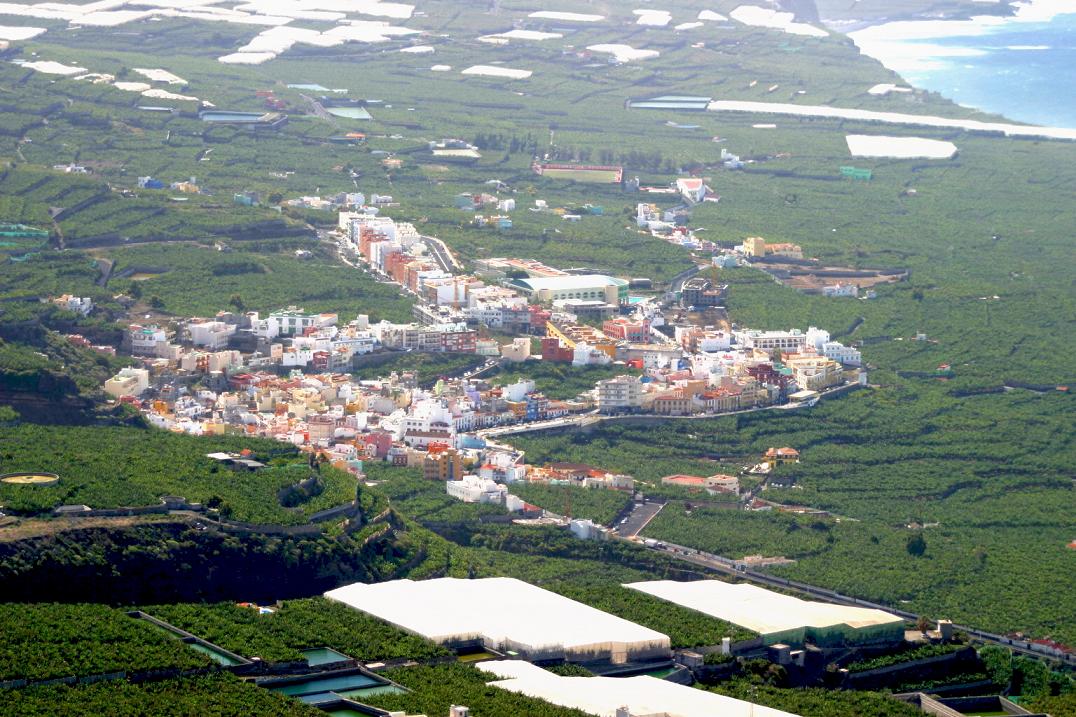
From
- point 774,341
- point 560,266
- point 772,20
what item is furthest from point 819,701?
point 772,20

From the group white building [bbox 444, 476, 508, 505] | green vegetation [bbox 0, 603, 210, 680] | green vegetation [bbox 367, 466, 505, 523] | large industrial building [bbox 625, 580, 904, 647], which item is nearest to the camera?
green vegetation [bbox 0, 603, 210, 680]

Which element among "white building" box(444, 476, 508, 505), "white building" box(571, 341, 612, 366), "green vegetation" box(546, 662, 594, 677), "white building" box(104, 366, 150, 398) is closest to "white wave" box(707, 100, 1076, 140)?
"white building" box(571, 341, 612, 366)

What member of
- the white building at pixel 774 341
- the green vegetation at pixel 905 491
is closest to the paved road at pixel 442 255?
the white building at pixel 774 341

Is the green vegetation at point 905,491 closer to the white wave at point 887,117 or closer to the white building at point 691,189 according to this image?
the white building at point 691,189

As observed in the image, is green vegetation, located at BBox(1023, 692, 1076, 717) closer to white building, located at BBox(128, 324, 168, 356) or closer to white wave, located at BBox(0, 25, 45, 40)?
white building, located at BBox(128, 324, 168, 356)

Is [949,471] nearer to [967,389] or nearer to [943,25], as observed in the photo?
[967,389]

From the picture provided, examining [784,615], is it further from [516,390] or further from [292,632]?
[516,390]
